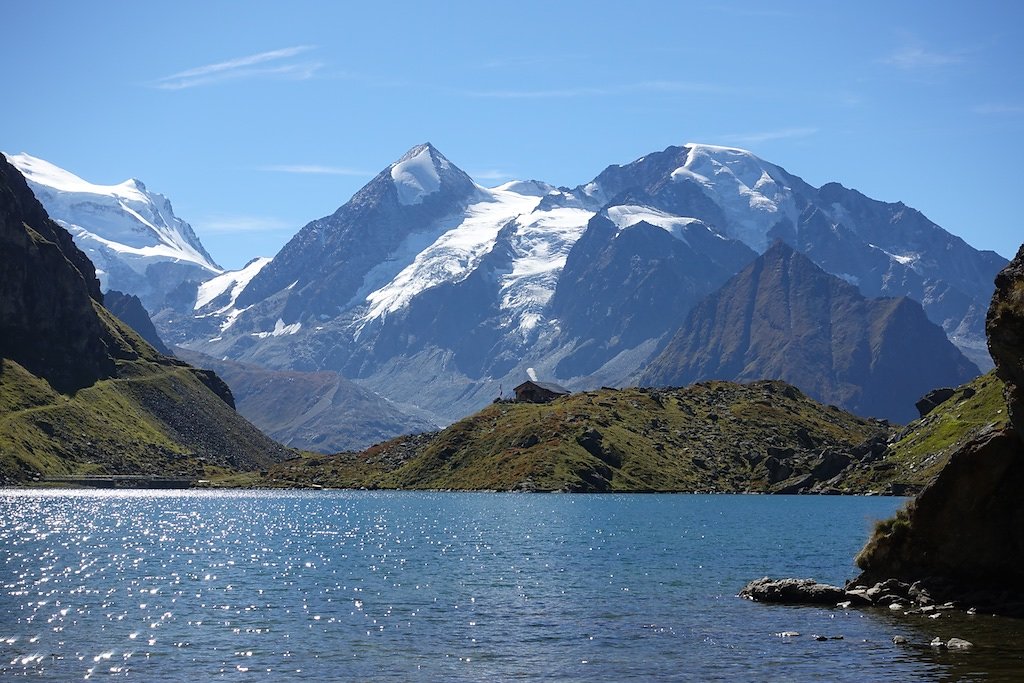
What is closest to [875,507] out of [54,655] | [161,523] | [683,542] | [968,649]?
[683,542]

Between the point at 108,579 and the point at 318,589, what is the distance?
18.0 m

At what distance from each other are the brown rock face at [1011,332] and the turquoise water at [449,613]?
12355 millimetres

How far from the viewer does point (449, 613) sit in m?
76.7

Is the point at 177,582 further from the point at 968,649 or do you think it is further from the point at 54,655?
the point at 968,649

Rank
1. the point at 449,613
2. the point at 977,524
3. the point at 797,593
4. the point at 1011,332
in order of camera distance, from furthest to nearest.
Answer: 1. the point at 797,593
2. the point at 449,613
3. the point at 977,524
4. the point at 1011,332

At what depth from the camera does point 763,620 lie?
235ft

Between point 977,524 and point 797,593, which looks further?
point 797,593

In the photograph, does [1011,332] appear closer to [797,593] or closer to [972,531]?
[972,531]

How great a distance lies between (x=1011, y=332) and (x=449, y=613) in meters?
37.4

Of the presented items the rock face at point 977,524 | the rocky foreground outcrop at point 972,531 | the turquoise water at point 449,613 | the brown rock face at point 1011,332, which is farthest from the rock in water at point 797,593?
the brown rock face at point 1011,332

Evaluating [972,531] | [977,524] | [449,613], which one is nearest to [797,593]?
[972,531]

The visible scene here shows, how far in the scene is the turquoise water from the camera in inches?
2280

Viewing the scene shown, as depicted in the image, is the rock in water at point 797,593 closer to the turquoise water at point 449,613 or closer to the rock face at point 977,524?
the turquoise water at point 449,613

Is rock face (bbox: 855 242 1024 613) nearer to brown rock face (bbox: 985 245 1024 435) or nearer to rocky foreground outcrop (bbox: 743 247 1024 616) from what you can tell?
rocky foreground outcrop (bbox: 743 247 1024 616)
